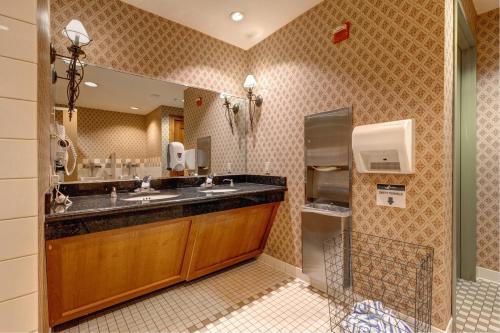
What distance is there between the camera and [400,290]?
1742mm

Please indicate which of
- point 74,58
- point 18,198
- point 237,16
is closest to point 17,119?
point 18,198

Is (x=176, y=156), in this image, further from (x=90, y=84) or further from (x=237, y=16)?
(x=237, y=16)

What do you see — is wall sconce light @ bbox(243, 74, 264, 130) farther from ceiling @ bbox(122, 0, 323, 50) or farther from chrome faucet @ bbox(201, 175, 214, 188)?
chrome faucet @ bbox(201, 175, 214, 188)

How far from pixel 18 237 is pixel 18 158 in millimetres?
260

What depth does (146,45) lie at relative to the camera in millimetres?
2291

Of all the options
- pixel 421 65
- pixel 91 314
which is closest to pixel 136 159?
pixel 91 314

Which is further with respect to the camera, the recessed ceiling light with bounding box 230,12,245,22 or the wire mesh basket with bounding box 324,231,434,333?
the recessed ceiling light with bounding box 230,12,245,22

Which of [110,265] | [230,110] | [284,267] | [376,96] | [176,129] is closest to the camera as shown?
[110,265]

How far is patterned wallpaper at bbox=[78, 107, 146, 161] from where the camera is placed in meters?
2.04

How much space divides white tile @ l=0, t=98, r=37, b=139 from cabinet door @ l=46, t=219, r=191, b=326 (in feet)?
2.81

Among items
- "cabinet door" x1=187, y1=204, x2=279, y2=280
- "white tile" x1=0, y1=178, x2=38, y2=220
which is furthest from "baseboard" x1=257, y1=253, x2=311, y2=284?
"white tile" x1=0, y1=178, x2=38, y2=220

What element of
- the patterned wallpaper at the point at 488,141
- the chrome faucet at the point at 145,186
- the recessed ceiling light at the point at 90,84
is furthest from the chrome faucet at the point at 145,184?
the patterned wallpaper at the point at 488,141

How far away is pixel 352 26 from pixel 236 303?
2546 millimetres

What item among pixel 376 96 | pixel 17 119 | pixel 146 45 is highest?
pixel 146 45
